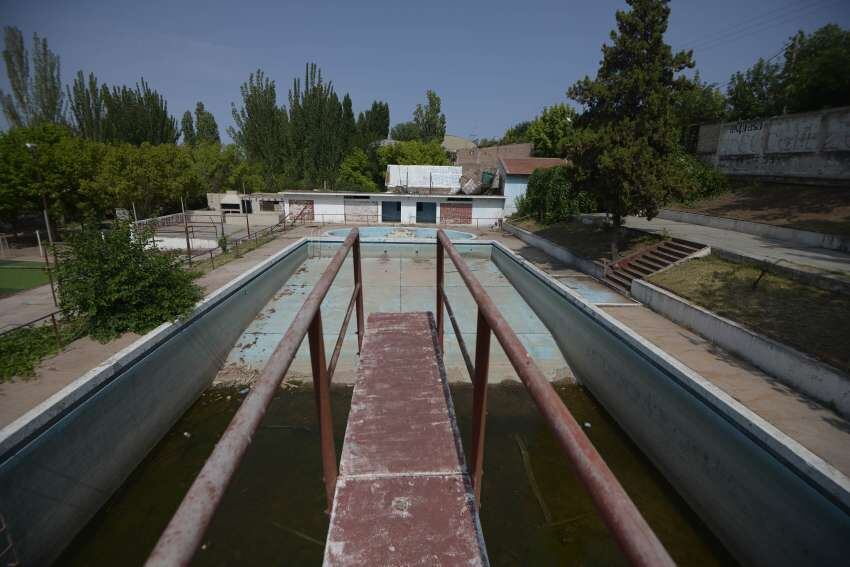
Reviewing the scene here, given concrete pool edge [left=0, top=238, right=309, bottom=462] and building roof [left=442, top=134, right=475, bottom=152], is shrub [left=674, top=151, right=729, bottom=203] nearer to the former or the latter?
concrete pool edge [left=0, top=238, right=309, bottom=462]

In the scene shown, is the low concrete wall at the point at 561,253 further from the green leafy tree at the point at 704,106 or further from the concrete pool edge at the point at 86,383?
→ the green leafy tree at the point at 704,106

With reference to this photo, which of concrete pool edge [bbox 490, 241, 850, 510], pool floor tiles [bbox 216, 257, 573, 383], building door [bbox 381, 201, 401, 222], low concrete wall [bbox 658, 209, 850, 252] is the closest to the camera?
concrete pool edge [bbox 490, 241, 850, 510]

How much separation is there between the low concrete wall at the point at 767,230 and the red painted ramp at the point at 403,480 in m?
14.7

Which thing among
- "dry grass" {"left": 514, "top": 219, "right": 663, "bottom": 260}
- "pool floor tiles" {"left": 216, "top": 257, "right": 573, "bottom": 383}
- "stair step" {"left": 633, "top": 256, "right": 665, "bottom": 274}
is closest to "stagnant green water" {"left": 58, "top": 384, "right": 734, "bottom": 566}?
"pool floor tiles" {"left": 216, "top": 257, "right": 573, "bottom": 383}

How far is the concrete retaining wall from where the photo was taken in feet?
48.8

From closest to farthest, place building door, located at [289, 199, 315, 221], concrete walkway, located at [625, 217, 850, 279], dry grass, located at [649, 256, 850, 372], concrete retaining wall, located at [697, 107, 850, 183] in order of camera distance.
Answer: dry grass, located at [649, 256, 850, 372]
concrete walkway, located at [625, 217, 850, 279]
concrete retaining wall, located at [697, 107, 850, 183]
building door, located at [289, 199, 315, 221]

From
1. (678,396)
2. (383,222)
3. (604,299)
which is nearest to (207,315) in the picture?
(678,396)

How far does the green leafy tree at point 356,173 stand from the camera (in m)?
37.5

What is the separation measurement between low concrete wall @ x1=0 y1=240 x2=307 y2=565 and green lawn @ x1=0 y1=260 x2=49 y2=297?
391 inches

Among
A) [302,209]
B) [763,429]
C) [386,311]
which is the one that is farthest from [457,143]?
[763,429]

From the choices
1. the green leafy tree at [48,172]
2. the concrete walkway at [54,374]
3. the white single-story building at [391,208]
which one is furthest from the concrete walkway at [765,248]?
the green leafy tree at [48,172]

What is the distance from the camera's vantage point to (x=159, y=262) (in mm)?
7641

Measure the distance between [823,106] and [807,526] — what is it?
74.6 ft

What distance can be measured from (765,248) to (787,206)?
5.27m
